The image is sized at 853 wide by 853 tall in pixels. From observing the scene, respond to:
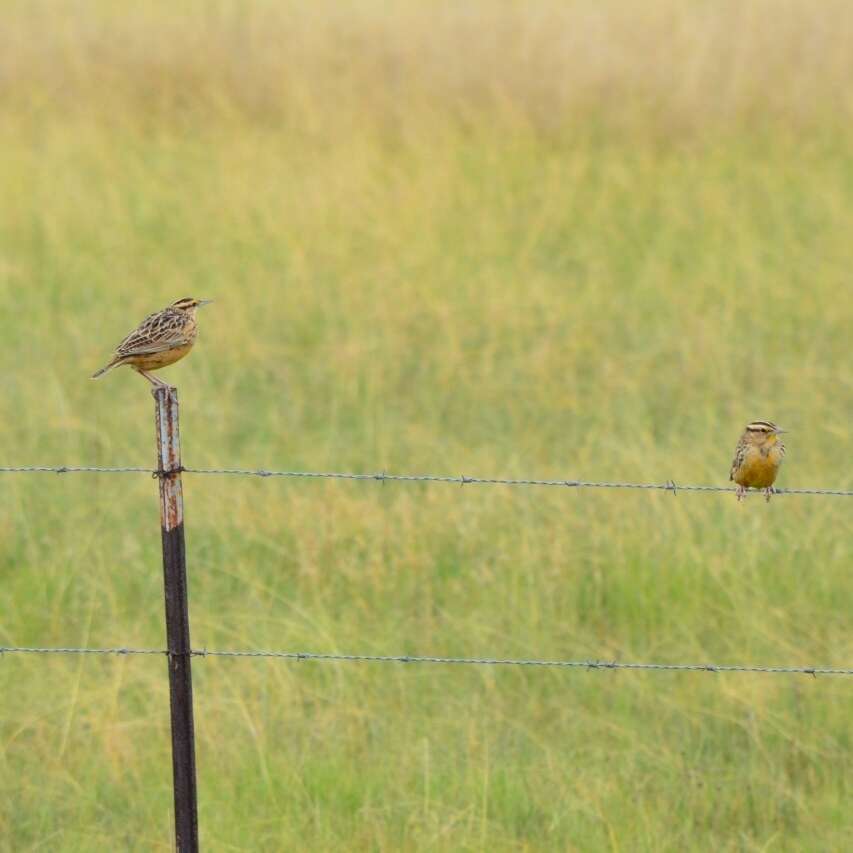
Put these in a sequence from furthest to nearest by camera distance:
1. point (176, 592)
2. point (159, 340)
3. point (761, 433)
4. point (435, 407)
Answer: point (435, 407)
point (159, 340)
point (761, 433)
point (176, 592)

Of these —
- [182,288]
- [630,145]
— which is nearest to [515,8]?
[630,145]

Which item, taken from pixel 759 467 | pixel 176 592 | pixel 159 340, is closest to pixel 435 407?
pixel 159 340

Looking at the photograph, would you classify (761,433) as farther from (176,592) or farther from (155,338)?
(176,592)

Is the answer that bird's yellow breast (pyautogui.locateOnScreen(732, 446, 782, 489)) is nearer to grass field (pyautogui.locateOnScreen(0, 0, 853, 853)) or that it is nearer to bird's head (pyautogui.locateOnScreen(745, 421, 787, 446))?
bird's head (pyautogui.locateOnScreen(745, 421, 787, 446))

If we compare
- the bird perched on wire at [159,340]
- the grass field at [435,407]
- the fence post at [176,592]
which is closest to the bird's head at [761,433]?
the grass field at [435,407]

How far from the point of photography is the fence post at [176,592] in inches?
180

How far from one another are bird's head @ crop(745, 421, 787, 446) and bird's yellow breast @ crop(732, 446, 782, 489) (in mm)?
26

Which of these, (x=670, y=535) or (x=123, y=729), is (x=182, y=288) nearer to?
(x=670, y=535)

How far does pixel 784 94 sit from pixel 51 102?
598 cm

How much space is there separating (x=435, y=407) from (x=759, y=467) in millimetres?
3681

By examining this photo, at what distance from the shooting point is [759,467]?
Result: 5.95 m

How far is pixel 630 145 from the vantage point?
14031mm

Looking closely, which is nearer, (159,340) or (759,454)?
(759,454)

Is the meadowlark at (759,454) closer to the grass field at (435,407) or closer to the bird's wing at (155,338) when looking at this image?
the grass field at (435,407)
